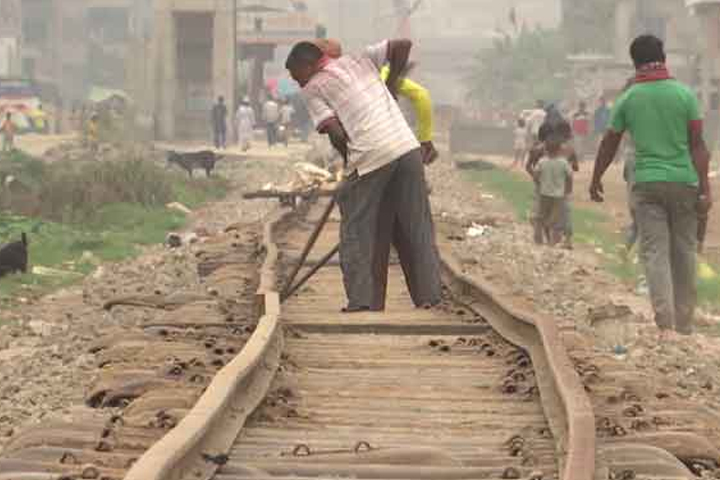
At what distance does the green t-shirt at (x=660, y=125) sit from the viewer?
965 centimetres

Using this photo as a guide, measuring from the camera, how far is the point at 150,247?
747 inches

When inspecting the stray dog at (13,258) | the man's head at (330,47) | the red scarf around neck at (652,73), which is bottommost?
the stray dog at (13,258)

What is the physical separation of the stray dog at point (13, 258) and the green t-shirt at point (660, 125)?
644cm

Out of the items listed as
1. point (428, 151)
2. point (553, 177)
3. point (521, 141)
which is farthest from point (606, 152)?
point (521, 141)

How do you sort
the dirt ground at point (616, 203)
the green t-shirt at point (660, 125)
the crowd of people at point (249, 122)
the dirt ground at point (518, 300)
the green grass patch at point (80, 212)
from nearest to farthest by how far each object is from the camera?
the dirt ground at point (518, 300), the green t-shirt at point (660, 125), the green grass patch at point (80, 212), the dirt ground at point (616, 203), the crowd of people at point (249, 122)

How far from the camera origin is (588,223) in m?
24.6

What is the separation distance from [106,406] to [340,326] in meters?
2.18

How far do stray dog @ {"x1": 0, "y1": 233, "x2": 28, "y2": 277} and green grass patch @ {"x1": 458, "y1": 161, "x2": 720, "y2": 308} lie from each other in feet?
18.6

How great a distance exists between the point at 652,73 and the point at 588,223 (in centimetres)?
1505

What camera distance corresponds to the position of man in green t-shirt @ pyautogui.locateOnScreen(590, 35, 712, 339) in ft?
31.6

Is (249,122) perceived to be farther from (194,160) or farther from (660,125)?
(660,125)

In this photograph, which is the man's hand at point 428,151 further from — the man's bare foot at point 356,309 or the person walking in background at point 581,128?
the person walking in background at point 581,128

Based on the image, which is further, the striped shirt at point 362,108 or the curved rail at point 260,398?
the striped shirt at point 362,108

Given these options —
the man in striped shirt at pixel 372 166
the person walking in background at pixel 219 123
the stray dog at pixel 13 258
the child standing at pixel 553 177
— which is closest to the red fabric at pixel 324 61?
the man in striped shirt at pixel 372 166
